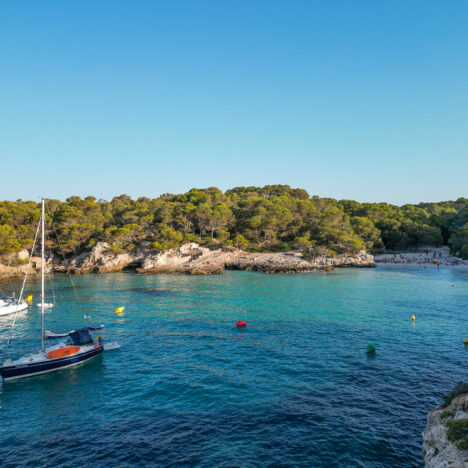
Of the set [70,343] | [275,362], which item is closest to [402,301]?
[275,362]

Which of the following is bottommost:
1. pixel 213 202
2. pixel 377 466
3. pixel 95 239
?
pixel 377 466

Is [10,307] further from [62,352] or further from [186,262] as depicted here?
[186,262]

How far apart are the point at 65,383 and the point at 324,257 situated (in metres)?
70.5

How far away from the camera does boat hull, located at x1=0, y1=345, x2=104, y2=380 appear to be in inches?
862

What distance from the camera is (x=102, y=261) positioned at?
7619cm

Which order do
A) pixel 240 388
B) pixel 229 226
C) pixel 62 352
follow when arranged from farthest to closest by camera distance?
pixel 229 226
pixel 62 352
pixel 240 388

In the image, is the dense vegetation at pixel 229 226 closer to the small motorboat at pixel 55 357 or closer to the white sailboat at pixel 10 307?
the white sailboat at pixel 10 307

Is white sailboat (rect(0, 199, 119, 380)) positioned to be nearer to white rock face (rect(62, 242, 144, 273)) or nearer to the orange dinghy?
the orange dinghy

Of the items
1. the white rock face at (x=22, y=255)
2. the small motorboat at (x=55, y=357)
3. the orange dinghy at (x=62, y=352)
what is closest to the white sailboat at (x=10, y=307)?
the small motorboat at (x=55, y=357)

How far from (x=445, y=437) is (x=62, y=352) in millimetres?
23730

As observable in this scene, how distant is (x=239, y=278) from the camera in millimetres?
65125

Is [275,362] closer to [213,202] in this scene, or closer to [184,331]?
[184,331]

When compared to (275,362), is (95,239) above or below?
above

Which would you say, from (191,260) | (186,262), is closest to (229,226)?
(191,260)
